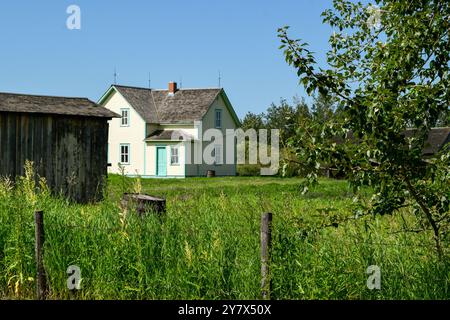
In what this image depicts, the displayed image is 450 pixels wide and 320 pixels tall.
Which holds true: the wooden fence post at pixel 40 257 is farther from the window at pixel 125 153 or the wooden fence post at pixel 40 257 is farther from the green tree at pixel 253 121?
the green tree at pixel 253 121

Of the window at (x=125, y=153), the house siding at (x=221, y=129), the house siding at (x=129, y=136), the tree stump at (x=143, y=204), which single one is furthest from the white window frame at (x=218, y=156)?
the tree stump at (x=143, y=204)

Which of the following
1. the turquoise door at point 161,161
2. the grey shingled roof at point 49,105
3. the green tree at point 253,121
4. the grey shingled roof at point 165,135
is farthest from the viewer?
the green tree at point 253,121

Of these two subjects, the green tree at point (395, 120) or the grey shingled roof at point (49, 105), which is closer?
the green tree at point (395, 120)

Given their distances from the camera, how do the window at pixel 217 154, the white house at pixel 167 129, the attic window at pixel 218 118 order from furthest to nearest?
the attic window at pixel 218 118
the window at pixel 217 154
the white house at pixel 167 129

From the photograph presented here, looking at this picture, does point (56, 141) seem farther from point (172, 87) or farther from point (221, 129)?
point (172, 87)

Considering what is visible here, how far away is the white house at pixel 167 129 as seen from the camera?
148 feet

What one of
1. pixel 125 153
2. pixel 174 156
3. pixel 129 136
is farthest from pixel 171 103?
pixel 174 156

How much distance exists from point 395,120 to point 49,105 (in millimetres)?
16483

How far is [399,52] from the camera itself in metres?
7.33
